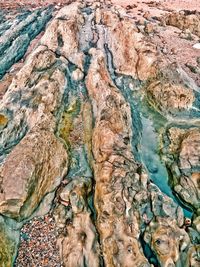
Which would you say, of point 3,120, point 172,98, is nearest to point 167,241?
point 3,120

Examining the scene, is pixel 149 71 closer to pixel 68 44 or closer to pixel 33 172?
pixel 68 44

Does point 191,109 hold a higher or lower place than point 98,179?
lower

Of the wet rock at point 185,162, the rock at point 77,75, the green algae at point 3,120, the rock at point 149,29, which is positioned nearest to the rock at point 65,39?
the rock at point 77,75

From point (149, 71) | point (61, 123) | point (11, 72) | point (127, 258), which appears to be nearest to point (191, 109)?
point (149, 71)

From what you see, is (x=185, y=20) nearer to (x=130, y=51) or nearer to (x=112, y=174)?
(x=130, y=51)

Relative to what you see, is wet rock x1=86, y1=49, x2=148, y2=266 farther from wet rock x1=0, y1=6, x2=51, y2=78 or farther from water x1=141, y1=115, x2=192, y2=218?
wet rock x1=0, y1=6, x2=51, y2=78

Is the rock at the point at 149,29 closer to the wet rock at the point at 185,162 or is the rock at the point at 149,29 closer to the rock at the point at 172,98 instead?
the rock at the point at 172,98
